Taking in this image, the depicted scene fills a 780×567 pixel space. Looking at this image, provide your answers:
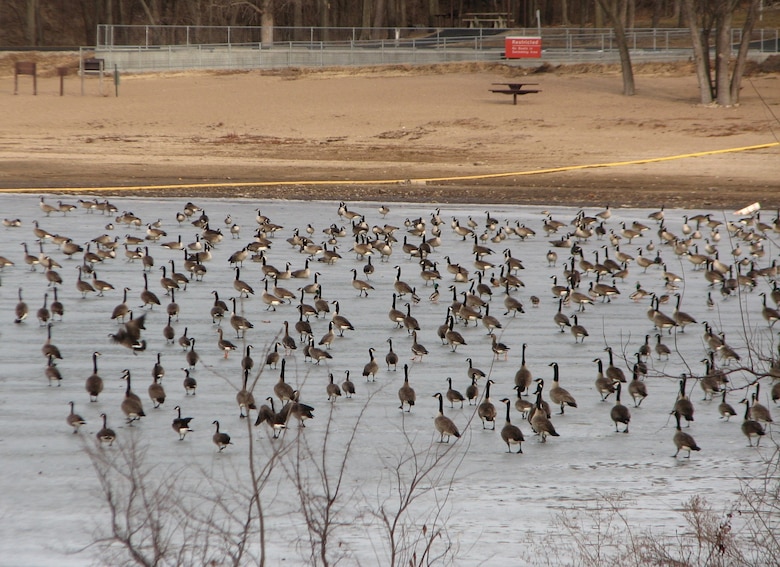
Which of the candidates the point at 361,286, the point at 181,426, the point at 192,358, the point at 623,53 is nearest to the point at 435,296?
the point at 361,286

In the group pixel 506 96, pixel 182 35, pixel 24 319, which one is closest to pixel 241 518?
pixel 24 319

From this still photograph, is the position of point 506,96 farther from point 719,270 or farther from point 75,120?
point 719,270

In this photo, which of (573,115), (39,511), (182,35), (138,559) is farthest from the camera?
(182,35)

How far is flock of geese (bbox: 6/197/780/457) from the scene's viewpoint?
34.0 feet

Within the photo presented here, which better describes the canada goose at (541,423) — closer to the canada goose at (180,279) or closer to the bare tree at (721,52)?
the canada goose at (180,279)

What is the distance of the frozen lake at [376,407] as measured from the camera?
806 centimetres

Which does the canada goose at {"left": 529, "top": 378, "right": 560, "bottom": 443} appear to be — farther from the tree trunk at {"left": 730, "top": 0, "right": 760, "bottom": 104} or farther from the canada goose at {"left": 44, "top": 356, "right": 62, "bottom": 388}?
the tree trunk at {"left": 730, "top": 0, "right": 760, "bottom": 104}

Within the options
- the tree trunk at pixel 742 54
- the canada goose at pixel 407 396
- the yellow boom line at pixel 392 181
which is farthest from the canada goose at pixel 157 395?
the tree trunk at pixel 742 54

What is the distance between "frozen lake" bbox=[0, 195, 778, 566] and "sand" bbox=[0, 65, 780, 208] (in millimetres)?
9322

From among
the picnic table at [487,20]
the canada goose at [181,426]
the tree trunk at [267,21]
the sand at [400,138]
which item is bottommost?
the canada goose at [181,426]

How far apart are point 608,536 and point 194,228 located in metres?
14.0

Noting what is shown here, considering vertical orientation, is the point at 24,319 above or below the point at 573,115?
below

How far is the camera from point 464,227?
808 inches

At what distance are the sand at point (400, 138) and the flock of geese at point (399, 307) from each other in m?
5.73
